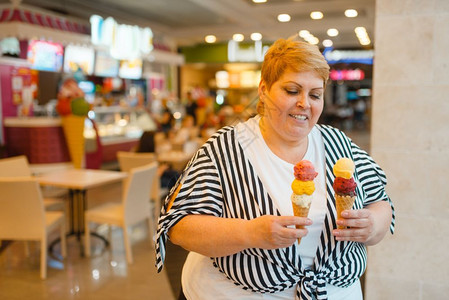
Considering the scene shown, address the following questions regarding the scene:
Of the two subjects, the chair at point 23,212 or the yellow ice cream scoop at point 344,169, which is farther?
the chair at point 23,212

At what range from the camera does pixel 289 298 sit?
59.1 inches

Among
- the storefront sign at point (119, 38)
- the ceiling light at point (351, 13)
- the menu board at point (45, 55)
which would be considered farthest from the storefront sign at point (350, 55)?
the menu board at point (45, 55)

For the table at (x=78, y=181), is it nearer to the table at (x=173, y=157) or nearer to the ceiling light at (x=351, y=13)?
the table at (x=173, y=157)

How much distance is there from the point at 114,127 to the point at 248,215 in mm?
8548

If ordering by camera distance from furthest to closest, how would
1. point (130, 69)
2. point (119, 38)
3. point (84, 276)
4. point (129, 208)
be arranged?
point (130, 69)
point (119, 38)
point (129, 208)
point (84, 276)

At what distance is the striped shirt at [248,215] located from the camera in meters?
1.44

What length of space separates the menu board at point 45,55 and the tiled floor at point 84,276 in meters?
4.95

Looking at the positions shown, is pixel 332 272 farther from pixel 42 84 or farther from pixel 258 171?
pixel 42 84

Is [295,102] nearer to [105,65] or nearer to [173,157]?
[173,157]

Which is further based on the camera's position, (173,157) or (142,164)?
(173,157)

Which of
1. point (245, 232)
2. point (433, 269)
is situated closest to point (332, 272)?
point (245, 232)

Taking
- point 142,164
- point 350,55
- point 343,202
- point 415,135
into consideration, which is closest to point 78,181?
point 142,164

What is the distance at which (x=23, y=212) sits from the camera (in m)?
4.00

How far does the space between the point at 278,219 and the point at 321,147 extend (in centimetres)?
47
